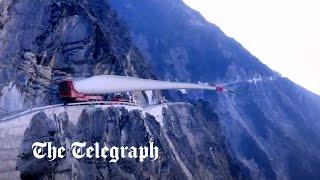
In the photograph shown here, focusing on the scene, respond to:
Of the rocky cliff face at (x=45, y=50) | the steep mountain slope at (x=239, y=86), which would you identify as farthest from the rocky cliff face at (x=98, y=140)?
the steep mountain slope at (x=239, y=86)

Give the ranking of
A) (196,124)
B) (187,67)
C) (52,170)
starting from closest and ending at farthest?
(52,170) → (196,124) → (187,67)

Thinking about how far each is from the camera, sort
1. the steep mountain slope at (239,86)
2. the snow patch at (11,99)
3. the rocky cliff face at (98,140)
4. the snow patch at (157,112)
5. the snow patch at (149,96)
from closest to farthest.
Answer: the rocky cliff face at (98,140)
the snow patch at (11,99)
the snow patch at (157,112)
the snow patch at (149,96)
the steep mountain slope at (239,86)

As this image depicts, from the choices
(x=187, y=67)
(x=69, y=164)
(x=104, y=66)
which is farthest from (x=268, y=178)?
(x=69, y=164)

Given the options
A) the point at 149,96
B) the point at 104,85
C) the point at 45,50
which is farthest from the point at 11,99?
the point at 149,96

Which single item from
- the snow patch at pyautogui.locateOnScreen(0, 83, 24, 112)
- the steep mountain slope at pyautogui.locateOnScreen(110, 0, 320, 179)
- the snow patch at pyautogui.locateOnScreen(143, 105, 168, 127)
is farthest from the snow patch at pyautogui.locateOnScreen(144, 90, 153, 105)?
the steep mountain slope at pyautogui.locateOnScreen(110, 0, 320, 179)

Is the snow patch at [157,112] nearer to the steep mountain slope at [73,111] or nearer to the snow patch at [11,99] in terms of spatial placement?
the steep mountain slope at [73,111]

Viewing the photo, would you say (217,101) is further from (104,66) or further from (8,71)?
(8,71)

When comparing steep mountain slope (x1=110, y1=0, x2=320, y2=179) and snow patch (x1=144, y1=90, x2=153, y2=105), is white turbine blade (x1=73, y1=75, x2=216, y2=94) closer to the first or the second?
snow patch (x1=144, y1=90, x2=153, y2=105)

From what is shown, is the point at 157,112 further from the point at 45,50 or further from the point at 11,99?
the point at 11,99
